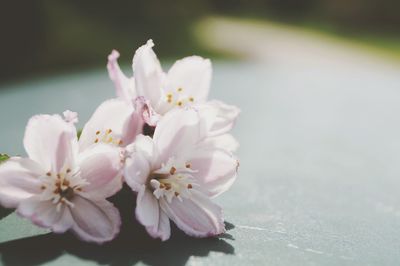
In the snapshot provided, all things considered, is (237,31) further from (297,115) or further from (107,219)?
(107,219)

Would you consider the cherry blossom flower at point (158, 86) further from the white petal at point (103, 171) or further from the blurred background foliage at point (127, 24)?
the blurred background foliage at point (127, 24)

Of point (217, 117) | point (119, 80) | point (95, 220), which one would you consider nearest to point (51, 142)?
point (95, 220)

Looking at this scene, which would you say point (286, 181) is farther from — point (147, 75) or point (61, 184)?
point (61, 184)

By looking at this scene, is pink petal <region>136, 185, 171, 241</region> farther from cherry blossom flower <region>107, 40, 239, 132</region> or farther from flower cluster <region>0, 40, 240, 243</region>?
cherry blossom flower <region>107, 40, 239, 132</region>

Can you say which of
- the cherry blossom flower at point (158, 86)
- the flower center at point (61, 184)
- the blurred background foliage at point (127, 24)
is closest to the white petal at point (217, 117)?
the cherry blossom flower at point (158, 86)

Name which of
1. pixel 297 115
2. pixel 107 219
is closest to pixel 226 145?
pixel 107 219

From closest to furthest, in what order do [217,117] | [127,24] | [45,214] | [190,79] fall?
[45,214], [217,117], [190,79], [127,24]

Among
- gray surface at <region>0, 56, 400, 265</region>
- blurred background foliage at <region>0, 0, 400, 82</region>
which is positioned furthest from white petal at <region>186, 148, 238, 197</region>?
blurred background foliage at <region>0, 0, 400, 82</region>
